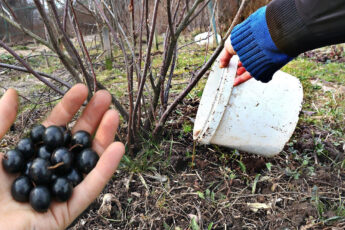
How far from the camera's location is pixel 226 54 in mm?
1917

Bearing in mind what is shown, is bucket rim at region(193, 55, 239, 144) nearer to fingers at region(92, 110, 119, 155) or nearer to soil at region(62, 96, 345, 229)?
soil at region(62, 96, 345, 229)

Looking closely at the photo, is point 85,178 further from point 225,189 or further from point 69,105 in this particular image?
point 225,189

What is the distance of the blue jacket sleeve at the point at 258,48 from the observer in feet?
5.34

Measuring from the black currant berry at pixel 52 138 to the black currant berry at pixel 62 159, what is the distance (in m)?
0.05

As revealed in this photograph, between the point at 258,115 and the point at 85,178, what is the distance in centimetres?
114

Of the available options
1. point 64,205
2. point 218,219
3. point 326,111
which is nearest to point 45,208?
point 64,205

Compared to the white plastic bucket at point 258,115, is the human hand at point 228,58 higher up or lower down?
higher up

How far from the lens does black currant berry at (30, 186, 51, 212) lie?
1425 millimetres

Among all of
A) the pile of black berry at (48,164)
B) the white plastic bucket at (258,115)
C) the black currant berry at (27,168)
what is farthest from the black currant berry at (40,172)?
the white plastic bucket at (258,115)

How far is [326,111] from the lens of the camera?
2.75 meters

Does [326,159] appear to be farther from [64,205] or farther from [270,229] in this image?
[64,205]

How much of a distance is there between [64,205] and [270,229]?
43.6 inches

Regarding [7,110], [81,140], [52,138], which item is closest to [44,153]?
[52,138]

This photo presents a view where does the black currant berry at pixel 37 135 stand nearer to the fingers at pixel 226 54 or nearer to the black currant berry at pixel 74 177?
the black currant berry at pixel 74 177
